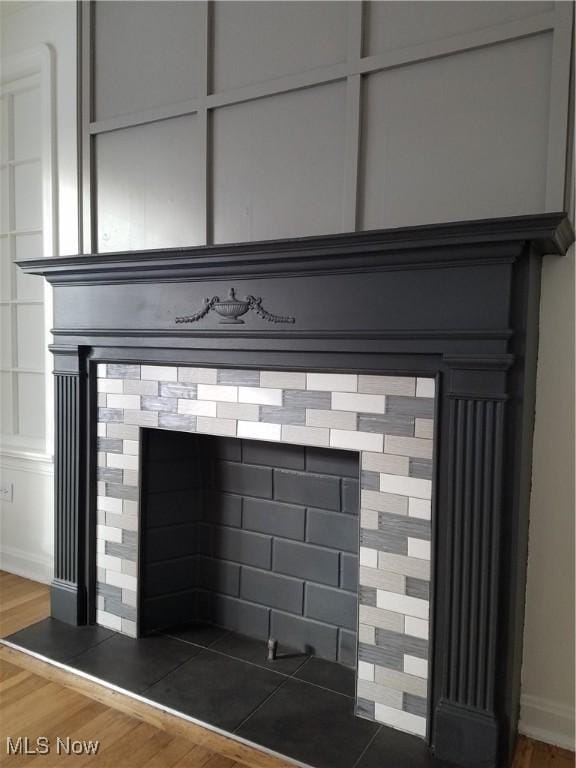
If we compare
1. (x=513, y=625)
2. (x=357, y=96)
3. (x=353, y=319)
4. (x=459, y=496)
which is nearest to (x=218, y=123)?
(x=357, y=96)

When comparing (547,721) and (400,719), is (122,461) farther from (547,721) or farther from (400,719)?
(547,721)

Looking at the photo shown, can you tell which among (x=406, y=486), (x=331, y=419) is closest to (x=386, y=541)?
(x=406, y=486)

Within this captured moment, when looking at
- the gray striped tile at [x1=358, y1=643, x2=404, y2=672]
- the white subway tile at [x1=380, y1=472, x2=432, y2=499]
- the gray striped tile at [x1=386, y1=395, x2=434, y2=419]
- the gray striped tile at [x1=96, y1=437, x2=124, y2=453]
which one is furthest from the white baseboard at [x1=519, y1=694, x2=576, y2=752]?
the gray striped tile at [x1=96, y1=437, x2=124, y2=453]

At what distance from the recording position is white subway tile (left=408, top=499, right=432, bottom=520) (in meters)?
1.78

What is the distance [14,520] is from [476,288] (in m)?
2.55

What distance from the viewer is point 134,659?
7.28 ft

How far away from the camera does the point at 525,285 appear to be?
1.63 m

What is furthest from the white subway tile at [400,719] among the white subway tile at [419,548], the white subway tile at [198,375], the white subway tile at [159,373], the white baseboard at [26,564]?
the white baseboard at [26,564]

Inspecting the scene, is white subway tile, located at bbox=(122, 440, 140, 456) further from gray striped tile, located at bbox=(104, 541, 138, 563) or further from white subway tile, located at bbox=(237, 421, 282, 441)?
white subway tile, located at bbox=(237, 421, 282, 441)

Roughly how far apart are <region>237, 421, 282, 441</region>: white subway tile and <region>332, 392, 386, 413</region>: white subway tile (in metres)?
0.23

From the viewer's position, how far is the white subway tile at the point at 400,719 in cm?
182

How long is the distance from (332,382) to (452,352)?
399 millimetres

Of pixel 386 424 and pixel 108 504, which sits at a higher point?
pixel 386 424

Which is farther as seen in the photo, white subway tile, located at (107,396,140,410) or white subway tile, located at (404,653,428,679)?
white subway tile, located at (107,396,140,410)
